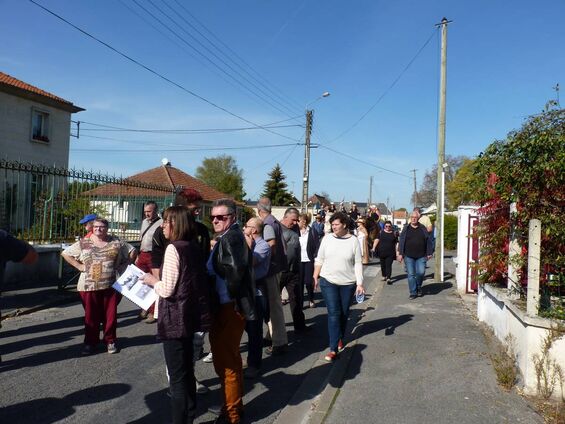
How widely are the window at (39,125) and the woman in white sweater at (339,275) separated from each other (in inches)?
818

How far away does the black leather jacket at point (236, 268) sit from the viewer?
3676 mm

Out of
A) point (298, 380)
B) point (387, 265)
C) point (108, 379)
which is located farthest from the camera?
Result: point (387, 265)

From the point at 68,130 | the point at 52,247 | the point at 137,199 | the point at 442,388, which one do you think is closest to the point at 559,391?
the point at 442,388

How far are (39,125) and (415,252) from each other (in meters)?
20.0

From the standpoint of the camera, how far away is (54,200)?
10578 mm

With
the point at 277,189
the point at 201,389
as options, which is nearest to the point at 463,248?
the point at 201,389

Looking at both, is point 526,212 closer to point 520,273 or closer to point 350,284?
point 520,273

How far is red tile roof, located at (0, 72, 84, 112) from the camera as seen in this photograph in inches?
819

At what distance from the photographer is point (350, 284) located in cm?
561

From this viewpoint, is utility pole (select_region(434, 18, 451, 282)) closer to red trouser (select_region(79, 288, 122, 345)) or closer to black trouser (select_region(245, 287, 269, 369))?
black trouser (select_region(245, 287, 269, 369))

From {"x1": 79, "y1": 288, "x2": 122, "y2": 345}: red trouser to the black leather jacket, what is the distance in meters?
2.47

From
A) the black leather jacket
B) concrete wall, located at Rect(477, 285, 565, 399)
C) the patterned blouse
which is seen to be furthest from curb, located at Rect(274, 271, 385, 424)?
the patterned blouse

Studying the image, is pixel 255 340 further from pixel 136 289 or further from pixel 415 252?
pixel 415 252

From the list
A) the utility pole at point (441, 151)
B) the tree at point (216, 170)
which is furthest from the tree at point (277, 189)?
the utility pole at point (441, 151)
